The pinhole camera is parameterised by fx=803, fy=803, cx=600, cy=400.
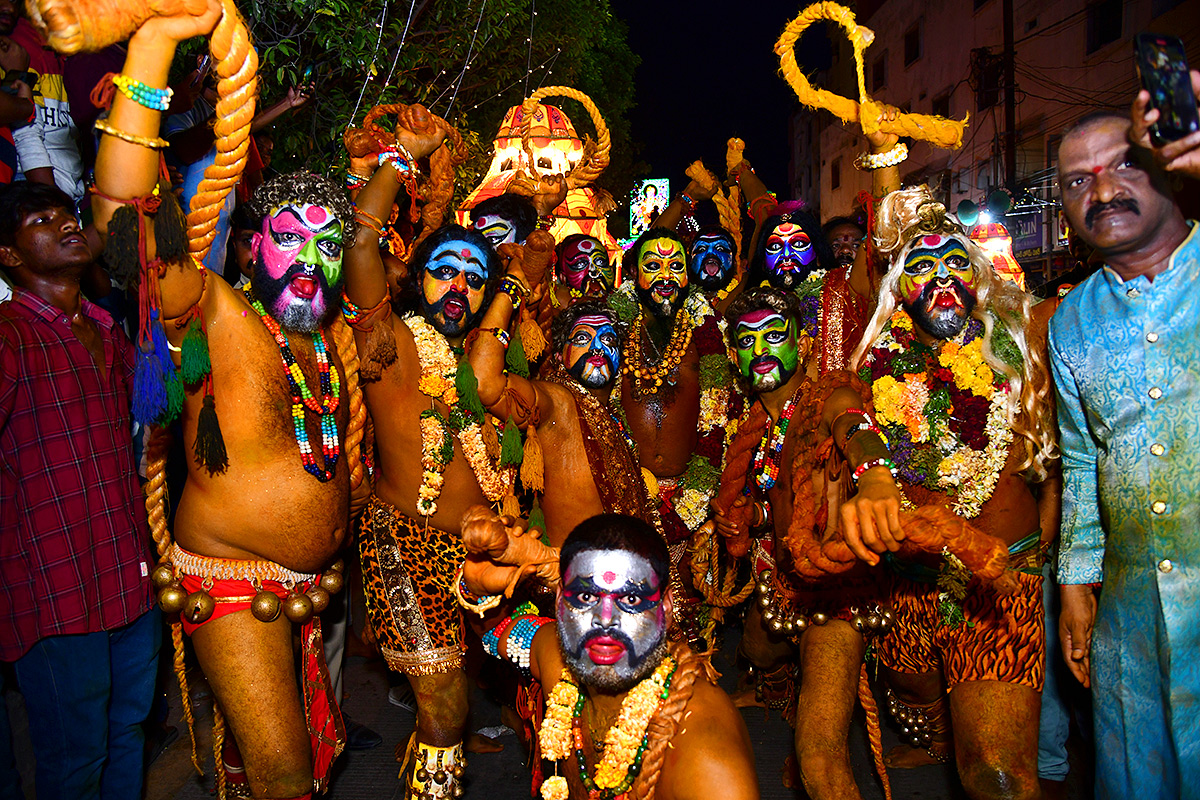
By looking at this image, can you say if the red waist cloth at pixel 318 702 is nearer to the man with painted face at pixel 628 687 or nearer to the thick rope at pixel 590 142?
the man with painted face at pixel 628 687

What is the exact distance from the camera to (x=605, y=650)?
240 cm

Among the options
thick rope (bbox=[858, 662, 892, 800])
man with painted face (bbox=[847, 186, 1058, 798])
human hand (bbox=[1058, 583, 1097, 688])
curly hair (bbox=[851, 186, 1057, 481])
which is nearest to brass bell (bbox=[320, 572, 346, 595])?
thick rope (bbox=[858, 662, 892, 800])

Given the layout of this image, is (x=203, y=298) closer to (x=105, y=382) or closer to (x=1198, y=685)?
(x=105, y=382)

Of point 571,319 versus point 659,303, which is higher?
point 659,303

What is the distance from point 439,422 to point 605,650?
163cm

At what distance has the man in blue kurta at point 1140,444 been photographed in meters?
2.27

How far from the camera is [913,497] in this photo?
11.8ft

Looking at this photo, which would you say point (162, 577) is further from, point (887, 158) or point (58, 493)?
point (887, 158)

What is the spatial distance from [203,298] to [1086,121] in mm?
2884

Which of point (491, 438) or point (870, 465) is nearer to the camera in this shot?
point (870, 465)

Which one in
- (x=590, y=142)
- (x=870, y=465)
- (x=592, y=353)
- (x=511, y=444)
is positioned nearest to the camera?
(x=870, y=465)

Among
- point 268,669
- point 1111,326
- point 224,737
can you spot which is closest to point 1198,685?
point 1111,326

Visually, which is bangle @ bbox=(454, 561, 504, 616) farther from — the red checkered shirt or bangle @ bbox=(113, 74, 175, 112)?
bangle @ bbox=(113, 74, 175, 112)

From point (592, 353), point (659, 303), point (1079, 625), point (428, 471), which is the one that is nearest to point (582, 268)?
point (659, 303)
